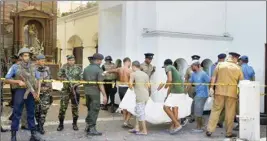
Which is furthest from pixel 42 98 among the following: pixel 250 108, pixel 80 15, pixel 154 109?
pixel 80 15

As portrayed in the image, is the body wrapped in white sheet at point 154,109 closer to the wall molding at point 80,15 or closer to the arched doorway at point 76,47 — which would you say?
the wall molding at point 80,15

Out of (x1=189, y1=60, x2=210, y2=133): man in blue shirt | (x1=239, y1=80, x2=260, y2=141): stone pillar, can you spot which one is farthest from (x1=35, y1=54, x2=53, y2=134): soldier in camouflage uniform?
(x1=239, y1=80, x2=260, y2=141): stone pillar

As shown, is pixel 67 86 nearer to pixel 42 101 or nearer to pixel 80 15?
pixel 42 101

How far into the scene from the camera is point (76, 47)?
21.2 metres

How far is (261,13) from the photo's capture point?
37.3 ft

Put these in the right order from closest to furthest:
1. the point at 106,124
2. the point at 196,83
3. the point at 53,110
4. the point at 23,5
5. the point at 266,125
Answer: the point at 196,83 < the point at 106,124 < the point at 266,125 < the point at 53,110 < the point at 23,5

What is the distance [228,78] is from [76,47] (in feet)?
48.3

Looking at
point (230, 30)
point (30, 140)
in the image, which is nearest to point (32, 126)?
point (30, 140)

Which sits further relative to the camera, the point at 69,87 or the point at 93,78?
the point at 69,87

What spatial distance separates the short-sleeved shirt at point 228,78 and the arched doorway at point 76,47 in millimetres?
13105

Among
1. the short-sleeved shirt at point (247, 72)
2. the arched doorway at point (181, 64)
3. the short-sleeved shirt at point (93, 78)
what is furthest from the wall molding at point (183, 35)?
the short-sleeved shirt at point (93, 78)

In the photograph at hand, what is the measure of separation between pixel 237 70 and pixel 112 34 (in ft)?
18.3

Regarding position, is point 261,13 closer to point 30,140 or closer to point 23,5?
point 30,140

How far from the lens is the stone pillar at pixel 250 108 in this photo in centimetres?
730
